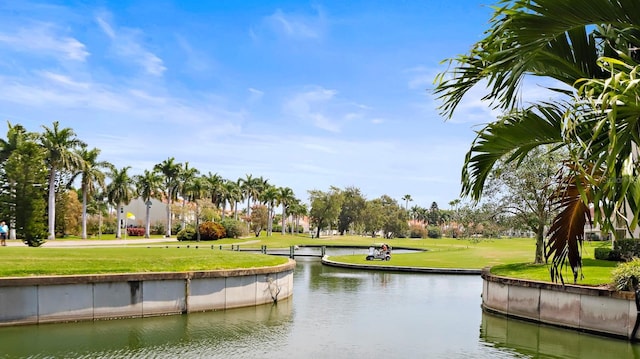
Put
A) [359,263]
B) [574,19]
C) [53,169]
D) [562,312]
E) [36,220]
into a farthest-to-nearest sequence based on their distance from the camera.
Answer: [53,169] < [359,263] < [36,220] < [562,312] < [574,19]

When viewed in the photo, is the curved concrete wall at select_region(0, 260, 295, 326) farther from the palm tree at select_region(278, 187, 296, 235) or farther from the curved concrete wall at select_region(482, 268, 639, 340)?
the palm tree at select_region(278, 187, 296, 235)

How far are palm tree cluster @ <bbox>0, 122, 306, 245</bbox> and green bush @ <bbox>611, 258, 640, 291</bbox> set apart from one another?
28.1m

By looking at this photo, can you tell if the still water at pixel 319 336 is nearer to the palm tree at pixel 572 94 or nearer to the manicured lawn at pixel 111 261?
the manicured lawn at pixel 111 261

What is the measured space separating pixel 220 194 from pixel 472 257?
7584cm

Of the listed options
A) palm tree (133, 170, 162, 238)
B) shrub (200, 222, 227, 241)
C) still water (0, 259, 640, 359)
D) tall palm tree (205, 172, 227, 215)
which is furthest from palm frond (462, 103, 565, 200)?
tall palm tree (205, 172, 227, 215)

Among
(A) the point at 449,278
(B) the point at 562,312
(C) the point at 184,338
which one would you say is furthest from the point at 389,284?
(C) the point at 184,338

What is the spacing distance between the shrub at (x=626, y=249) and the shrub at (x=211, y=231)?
181ft

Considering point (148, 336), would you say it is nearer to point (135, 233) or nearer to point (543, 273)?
point (543, 273)

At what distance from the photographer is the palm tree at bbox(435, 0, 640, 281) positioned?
15.7ft

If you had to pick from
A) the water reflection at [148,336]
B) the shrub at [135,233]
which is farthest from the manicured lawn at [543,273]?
the shrub at [135,233]

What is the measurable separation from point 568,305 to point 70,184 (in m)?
70.6

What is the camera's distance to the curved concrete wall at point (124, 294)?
17.4m

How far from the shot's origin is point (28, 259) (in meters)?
19.7

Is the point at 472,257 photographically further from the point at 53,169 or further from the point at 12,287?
the point at 53,169
